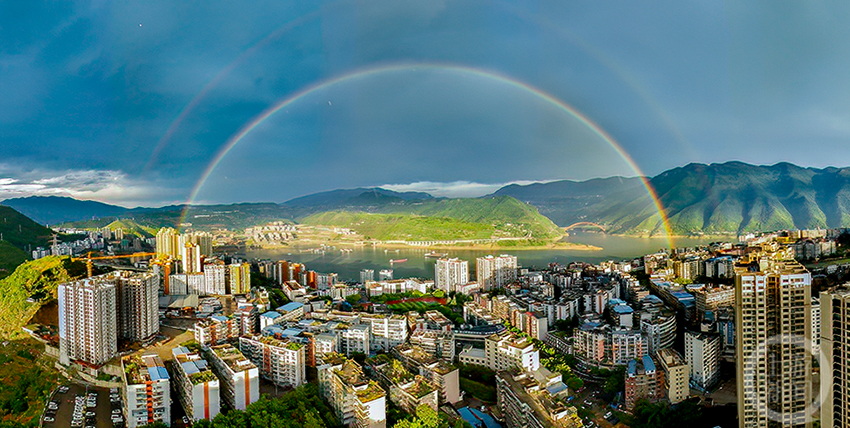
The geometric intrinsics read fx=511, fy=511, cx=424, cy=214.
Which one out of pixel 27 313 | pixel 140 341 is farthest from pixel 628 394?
pixel 27 313

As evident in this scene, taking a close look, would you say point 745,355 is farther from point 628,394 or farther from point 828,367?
point 628,394

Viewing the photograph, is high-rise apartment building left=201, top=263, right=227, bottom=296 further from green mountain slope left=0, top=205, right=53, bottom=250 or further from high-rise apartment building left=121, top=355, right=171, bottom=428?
high-rise apartment building left=121, top=355, right=171, bottom=428

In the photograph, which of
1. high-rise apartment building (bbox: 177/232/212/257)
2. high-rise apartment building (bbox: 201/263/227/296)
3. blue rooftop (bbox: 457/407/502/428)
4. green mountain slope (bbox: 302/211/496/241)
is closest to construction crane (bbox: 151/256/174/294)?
high-rise apartment building (bbox: 201/263/227/296)

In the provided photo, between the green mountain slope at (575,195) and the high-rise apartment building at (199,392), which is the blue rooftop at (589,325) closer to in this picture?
the high-rise apartment building at (199,392)

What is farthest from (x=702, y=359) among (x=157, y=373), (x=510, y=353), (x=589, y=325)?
(x=157, y=373)

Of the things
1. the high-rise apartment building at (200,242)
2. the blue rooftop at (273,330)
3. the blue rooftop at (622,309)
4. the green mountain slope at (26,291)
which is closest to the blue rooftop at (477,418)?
the blue rooftop at (273,330)

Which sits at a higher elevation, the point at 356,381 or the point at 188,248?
the point at 188,248
